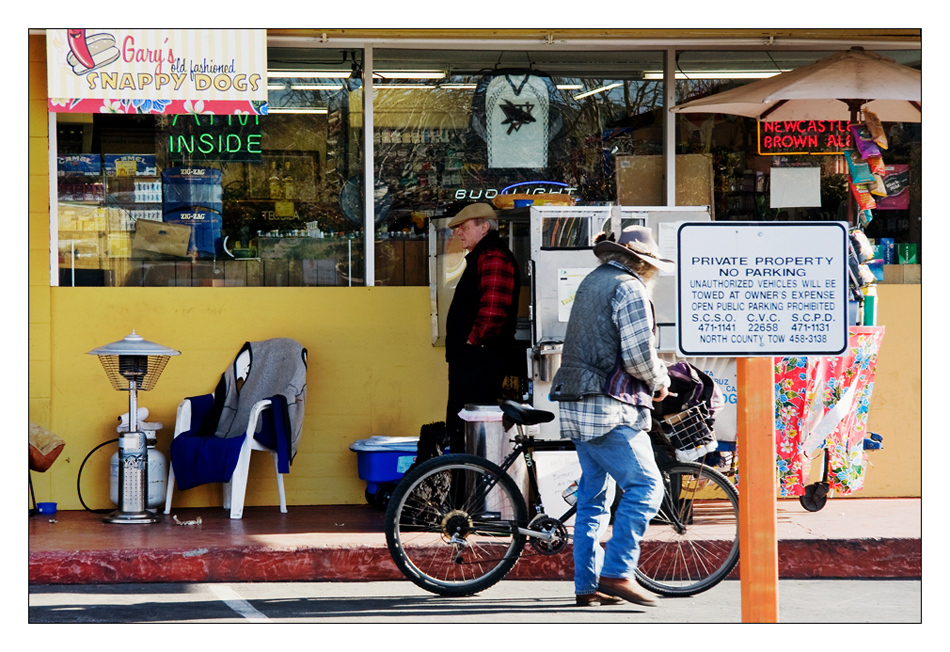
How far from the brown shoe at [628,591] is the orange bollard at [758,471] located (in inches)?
42.7

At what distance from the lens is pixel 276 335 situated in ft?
25.7

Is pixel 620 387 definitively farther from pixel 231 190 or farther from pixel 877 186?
pixel 231 190

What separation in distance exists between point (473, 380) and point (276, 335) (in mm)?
1600

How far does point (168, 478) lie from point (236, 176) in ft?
7.15

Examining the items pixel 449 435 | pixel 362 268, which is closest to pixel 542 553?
pixel 449 435

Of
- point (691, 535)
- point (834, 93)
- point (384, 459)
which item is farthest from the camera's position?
point (384, 459)

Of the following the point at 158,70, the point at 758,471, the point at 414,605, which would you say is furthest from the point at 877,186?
the point at 158,70

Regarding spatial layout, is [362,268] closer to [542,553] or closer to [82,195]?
[82,195]

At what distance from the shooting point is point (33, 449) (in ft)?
24.1

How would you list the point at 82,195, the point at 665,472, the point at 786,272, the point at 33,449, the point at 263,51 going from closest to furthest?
the point at 786,272 < the point at 665,472 < the point at 263,51 < the point at 33,449 < the point at 82,195

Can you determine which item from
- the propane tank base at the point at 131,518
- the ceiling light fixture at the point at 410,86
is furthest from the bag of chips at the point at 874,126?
the propane tank base at the point at 131,518

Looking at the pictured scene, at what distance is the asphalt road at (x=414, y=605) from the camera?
5500mm

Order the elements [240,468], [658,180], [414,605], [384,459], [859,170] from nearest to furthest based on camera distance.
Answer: [414,605], [240,468], [384,459], [859,170], [658,180]

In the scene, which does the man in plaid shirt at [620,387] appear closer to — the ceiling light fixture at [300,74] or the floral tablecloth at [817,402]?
the floral tablecloth at [817,402]
